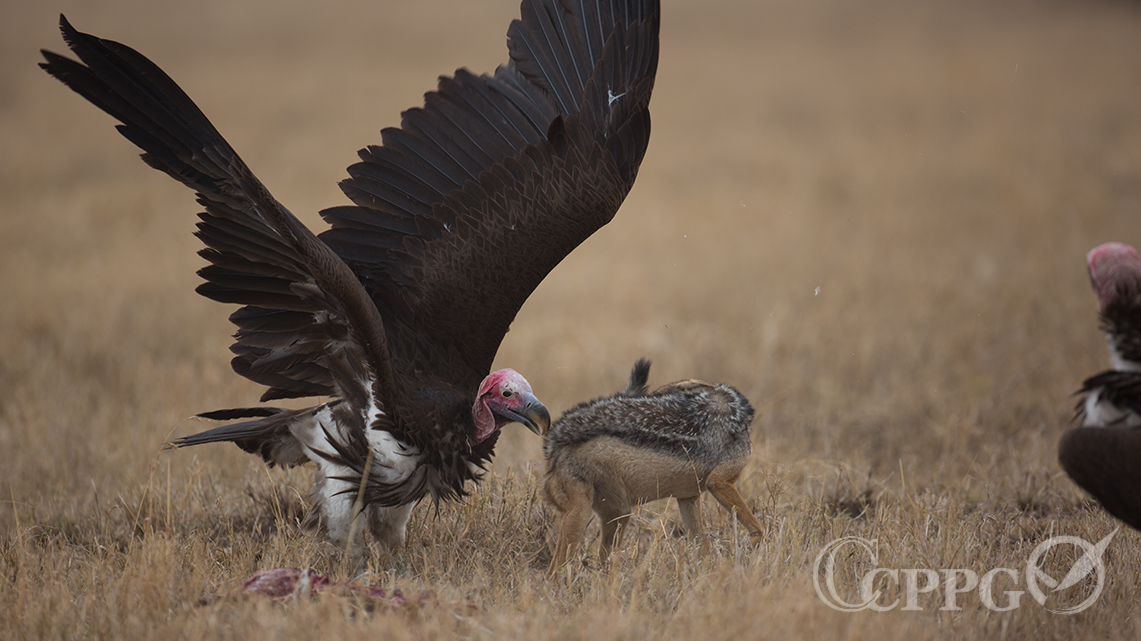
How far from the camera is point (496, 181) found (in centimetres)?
471

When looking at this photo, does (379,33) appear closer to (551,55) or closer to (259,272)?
(551,55)

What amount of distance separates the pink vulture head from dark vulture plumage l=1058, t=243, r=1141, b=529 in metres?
1.97

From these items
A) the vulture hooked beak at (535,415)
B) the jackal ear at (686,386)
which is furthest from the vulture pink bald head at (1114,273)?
the vulture hooked beak at (535,415)

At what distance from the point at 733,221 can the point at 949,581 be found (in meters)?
9.01

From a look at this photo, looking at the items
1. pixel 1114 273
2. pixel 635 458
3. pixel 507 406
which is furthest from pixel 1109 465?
pixel 507 406

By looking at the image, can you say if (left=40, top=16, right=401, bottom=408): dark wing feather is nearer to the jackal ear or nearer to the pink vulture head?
the pink vulture head

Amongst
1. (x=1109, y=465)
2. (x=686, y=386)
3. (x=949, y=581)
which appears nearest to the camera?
(x=1109, y=465)

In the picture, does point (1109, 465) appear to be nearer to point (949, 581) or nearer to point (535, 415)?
point (949, 581)

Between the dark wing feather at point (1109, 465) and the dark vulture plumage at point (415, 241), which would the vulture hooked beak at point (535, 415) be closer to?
the dark vulture plumage at point (415, 241)

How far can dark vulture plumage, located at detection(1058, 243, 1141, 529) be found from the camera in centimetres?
317

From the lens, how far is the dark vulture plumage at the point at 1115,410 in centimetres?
317

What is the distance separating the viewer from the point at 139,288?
998cm

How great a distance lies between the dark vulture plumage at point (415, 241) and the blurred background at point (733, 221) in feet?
4.75

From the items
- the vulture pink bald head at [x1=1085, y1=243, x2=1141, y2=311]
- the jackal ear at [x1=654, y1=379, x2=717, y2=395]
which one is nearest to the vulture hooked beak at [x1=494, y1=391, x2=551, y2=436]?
the jackal ear at [x1=654, y1=379, x2=717, y2=395]
